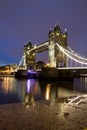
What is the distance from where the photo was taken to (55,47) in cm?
6425

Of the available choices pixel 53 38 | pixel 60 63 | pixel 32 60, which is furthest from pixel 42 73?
pixel 32 60

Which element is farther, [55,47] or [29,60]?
[29,60]

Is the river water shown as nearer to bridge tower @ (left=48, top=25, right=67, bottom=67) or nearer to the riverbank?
the riverbank

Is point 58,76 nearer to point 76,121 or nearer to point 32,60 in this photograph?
point 32,60

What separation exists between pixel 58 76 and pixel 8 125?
54.6m

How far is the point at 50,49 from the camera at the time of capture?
66812 mm

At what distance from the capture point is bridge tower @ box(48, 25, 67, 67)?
2493 inches

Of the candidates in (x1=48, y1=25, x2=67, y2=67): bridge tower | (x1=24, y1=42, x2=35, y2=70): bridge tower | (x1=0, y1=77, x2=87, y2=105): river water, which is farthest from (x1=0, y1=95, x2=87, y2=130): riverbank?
(x1=24, y1=42, x2=35, y2=70): bridge tower

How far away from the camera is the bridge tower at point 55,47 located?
208 feet

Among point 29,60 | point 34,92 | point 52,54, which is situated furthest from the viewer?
point 29,60

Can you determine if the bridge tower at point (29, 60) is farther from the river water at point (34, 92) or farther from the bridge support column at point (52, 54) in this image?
the river water at point (34, 92)

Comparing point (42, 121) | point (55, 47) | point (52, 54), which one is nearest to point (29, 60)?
point (52, 54)

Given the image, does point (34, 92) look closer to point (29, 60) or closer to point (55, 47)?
point (55, 47)

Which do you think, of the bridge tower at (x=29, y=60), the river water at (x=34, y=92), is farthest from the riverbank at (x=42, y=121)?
the bridge tower at (x=29, y=60)
